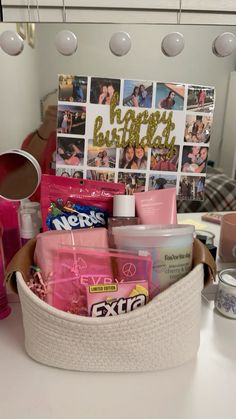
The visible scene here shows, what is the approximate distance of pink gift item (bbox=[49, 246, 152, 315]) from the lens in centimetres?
40

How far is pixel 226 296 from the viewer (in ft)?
1.63

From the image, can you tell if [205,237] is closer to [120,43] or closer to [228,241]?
[228,241]

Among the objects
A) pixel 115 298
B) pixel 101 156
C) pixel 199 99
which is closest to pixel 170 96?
pixel 199 99

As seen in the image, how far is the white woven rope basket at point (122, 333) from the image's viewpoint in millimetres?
368

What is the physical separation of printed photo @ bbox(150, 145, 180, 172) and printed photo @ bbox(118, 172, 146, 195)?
3 centimetres

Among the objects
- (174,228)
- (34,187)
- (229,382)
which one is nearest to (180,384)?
(229,382)

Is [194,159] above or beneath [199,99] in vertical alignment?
beneath

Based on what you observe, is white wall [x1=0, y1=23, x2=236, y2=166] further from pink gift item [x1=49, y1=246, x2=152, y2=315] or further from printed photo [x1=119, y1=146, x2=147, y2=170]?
pink gift item [x1=49, y1=246, x2=152, y2=315]

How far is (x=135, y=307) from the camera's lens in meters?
0.39

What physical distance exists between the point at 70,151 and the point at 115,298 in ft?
0.99

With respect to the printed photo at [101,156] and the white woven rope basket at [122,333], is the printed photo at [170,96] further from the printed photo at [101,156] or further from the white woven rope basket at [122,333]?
the white woven rope basket at [122,333]

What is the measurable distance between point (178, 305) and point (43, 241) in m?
0.18

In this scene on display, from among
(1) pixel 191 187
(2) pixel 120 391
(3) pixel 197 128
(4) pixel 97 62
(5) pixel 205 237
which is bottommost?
(2) pixel 120 391

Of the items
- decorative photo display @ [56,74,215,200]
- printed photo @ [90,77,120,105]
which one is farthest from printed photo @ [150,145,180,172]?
printed photo @ [90,77,120,105]
